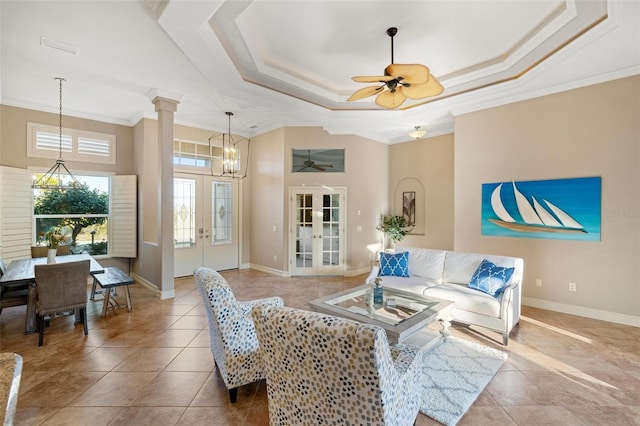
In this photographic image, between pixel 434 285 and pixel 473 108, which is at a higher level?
pixel 473 108

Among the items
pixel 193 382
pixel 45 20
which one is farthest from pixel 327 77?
pixel 193 382

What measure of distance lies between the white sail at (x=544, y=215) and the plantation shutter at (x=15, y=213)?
8264mm

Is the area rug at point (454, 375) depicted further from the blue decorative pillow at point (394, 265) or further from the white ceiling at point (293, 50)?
the white ceiling at point (293, 50)

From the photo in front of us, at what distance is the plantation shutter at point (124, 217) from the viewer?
5.56m

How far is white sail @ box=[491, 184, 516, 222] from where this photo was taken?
14.8ft

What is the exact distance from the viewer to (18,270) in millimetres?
3475

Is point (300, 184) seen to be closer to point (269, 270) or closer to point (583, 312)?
point (269, 270)

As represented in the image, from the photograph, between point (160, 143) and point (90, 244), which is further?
point (90, 244)

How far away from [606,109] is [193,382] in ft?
19.3

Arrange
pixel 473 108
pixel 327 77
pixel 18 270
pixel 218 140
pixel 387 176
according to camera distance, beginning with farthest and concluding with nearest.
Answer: pixel 387 176 → pixel 218 140 → pixel 473 108 → pixel 327 77 → pixel 18 270

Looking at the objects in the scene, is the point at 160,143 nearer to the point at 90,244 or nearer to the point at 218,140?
the point at 218,140

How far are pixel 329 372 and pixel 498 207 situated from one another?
14.5 feet

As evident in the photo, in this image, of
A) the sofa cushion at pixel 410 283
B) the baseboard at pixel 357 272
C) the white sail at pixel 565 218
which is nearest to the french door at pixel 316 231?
the baseboard at pixel 357 272

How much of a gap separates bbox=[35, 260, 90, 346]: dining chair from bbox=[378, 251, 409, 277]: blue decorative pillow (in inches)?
150
